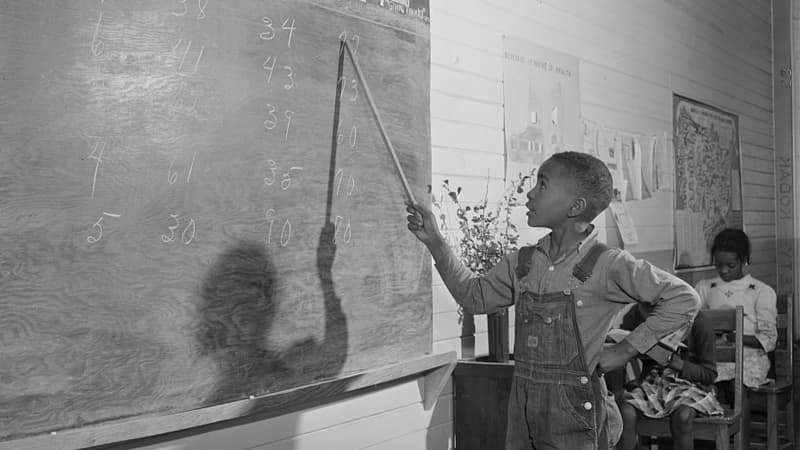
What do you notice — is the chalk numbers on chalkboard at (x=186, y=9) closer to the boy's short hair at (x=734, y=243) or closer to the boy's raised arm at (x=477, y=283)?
the boy's raised arm at (x=477, y=283)

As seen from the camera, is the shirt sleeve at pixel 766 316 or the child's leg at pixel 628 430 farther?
the shirt sleeve at pixel 766 316

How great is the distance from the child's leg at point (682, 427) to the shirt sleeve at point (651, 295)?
1.35 m

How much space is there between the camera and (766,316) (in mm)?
5141

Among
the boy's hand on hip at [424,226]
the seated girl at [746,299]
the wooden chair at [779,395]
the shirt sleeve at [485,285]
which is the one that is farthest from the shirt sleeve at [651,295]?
the seated girl at [746,299]

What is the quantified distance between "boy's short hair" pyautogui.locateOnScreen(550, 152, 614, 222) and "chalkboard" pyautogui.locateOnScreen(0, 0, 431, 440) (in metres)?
0.67

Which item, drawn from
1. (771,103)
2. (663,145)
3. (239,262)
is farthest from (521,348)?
(771,103)

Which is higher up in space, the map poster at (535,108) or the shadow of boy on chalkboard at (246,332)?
the map poster at (535,108)

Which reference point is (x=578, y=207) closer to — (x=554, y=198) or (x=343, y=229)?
(x=554, y=198)

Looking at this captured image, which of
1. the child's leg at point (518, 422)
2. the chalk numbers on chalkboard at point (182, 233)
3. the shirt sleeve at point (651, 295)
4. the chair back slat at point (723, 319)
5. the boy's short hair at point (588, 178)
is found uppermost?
the boy's short hair at point (588, 178)

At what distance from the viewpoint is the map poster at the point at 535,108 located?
3934mm

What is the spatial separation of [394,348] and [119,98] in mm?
1313

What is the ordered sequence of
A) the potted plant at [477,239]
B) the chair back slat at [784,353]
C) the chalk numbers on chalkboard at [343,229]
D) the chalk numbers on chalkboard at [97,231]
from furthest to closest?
the chair back slat at [784,353], the potted plant at [477,239], the chalk numbers on chalkboard at [343,229], the chalk numbers on chalkboard at [97,231]

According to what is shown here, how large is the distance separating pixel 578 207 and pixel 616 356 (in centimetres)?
42

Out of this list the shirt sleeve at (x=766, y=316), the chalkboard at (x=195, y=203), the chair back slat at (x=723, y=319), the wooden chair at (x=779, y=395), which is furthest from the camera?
the shirt sleeve at (x=766, y=316)
